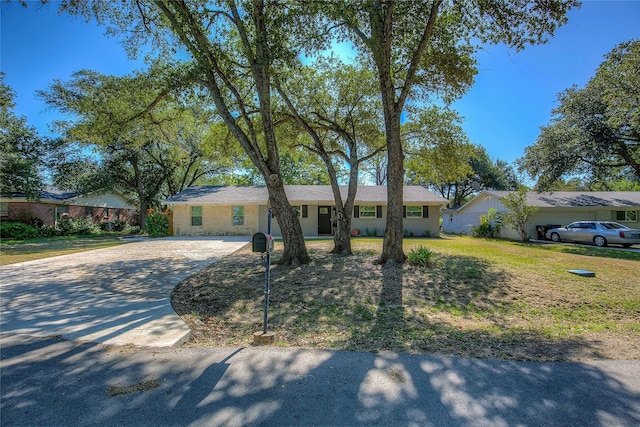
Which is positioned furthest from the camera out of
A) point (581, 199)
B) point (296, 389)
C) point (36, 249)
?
point (581, 199)

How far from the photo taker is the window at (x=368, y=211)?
845 inches

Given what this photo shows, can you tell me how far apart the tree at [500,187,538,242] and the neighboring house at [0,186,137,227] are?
2859 cm

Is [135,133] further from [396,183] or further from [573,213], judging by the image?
[573,213]

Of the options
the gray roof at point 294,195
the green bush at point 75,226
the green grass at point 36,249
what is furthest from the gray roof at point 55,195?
the gray roof at point 294,195

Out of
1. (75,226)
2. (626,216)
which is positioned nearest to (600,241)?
(626,216)

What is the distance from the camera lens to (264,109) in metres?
8.66

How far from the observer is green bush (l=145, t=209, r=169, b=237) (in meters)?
20.8

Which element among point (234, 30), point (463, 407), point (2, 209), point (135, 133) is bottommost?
point (463, 407)

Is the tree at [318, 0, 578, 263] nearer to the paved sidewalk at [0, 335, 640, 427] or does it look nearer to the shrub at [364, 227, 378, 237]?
the paved sidewalk at [0, 335, 640, 427]

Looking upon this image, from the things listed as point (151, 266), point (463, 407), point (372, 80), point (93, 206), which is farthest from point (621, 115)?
point (93, 206)

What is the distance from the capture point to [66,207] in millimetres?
24703

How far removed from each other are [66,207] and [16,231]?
508 centimetres

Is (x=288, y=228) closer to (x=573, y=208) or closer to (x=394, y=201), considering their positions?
(x=394, y=201)

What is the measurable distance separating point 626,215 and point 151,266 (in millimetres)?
28736
